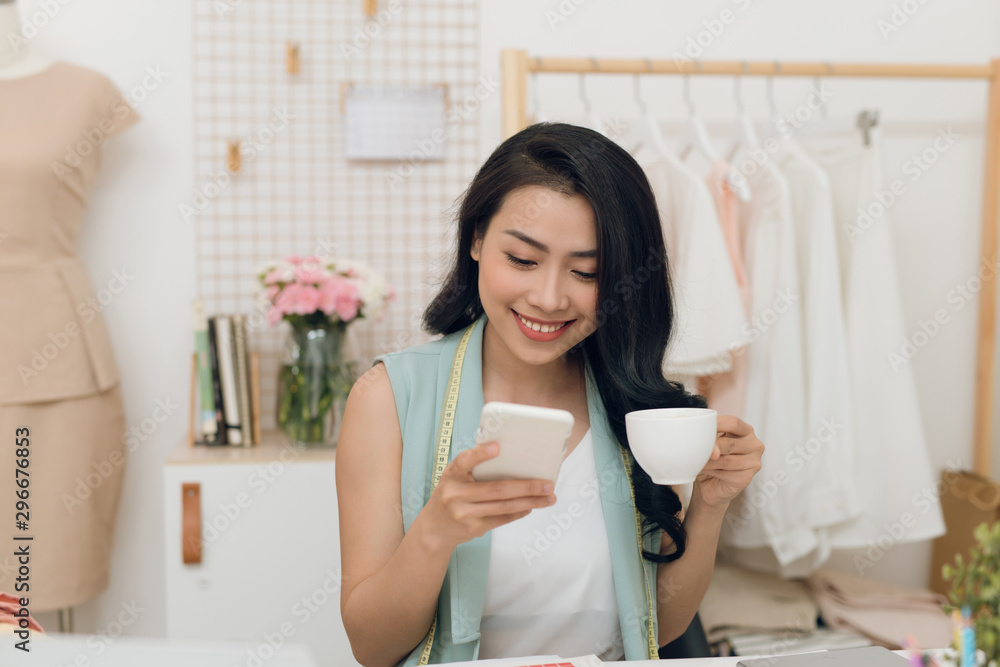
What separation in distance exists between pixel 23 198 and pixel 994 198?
2325 millimetres

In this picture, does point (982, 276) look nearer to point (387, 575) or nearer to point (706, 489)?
point (706, 489)

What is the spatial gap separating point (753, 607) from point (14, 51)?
2.06 m

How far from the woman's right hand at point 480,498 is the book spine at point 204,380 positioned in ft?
3.88

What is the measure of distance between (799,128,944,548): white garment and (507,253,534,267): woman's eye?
3.41 ft

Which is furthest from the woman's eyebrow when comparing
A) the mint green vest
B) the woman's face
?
the mint green vest

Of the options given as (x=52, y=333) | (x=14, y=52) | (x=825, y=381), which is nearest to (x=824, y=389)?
(x=825, y=381)

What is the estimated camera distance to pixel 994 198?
210cm

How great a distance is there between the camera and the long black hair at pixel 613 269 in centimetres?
103

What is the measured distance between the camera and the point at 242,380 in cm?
186

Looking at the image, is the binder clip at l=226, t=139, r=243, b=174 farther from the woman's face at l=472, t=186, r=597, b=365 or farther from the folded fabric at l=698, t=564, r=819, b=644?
the folded fabric at l=698, t=564, r=819, b=644

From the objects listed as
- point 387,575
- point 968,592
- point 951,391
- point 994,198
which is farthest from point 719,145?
point 968,592

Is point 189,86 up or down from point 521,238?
up

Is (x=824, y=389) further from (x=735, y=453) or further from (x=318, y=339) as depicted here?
(x=318, y=339)

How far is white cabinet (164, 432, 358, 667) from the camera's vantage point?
1726 mm
